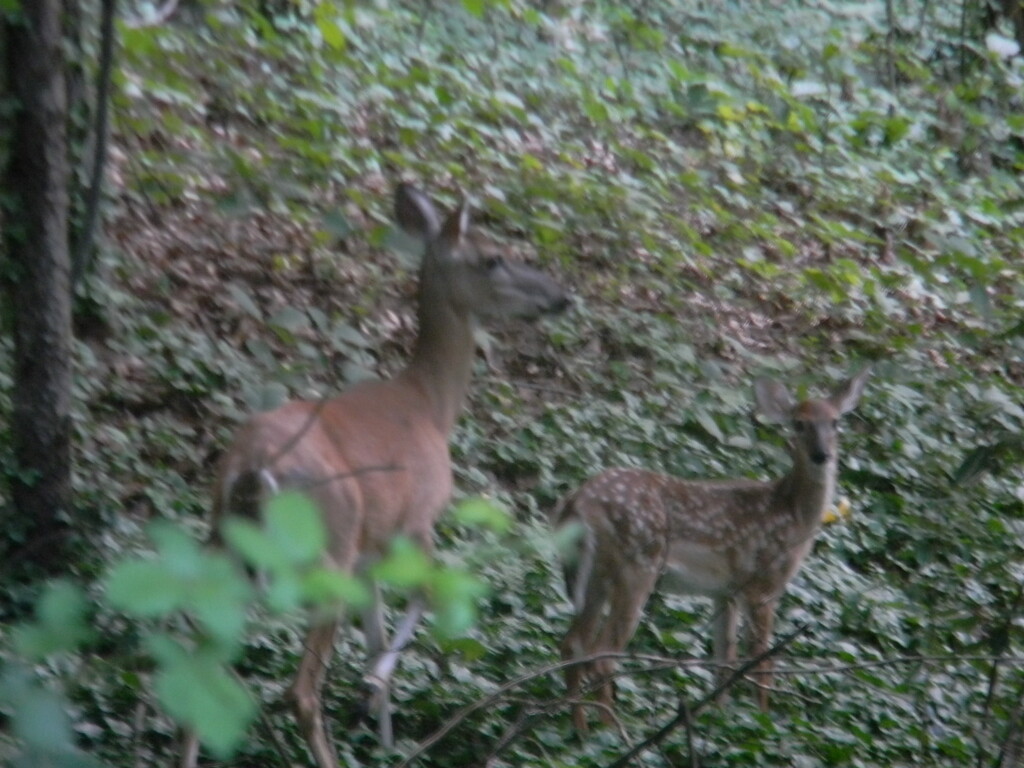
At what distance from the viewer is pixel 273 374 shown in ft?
22.5

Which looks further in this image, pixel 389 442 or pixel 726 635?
pixel 726 635

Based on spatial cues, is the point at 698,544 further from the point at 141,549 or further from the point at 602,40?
the point at 602,40

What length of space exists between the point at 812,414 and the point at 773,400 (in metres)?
0.21

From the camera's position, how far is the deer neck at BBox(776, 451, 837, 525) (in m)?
7.17

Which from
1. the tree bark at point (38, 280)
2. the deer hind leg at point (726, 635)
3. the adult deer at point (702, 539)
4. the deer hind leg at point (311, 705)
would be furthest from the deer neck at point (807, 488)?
the tree bark at point (38, 280)

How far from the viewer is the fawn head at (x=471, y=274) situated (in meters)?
6.50

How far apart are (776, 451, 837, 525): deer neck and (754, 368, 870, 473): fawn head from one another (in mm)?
10

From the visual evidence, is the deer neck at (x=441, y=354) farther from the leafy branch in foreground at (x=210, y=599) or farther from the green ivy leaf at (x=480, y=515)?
the leafy branch in foreground at (x=210, y=599)

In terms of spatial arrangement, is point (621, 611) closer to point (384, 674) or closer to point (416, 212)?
point (384, 674)

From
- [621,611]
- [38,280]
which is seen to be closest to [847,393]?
[621,611]

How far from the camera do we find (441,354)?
20.8ft

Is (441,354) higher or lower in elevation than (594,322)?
lower

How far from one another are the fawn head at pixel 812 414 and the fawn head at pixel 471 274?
1.43 meters

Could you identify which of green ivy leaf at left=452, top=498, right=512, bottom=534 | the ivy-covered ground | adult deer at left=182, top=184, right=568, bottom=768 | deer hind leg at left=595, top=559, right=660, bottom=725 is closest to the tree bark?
the ivy-covered ground
